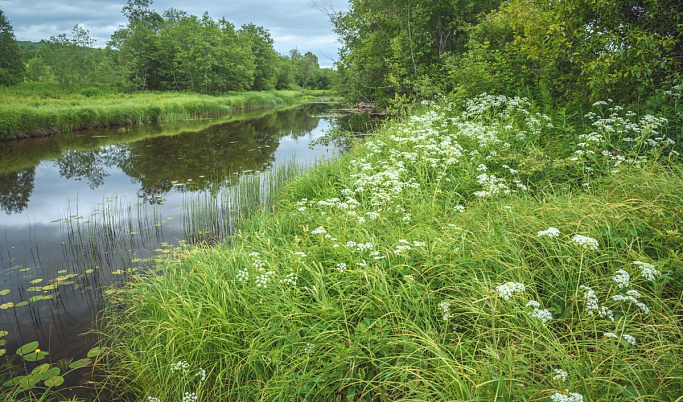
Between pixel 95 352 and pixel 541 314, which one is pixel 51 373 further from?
pixel 541 314

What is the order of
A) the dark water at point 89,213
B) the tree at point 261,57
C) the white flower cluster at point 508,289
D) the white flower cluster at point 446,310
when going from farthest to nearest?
the tree at point 261,57 → the dark water at point 89,213 → the white flower cluster at point 446,310 → the white flower cluster at point 508,289

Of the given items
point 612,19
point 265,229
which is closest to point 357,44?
point 612,19

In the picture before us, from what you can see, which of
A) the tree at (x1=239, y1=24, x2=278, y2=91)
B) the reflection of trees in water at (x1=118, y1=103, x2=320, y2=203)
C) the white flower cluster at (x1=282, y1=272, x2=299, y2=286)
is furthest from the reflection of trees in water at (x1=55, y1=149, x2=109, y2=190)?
the tree at (x1=239, y1=24, x2=278, y2=91)

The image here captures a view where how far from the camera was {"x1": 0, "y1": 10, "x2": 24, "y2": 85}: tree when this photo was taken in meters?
29.1

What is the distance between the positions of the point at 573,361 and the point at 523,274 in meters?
1.03

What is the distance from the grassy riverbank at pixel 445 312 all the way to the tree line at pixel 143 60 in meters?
25.6

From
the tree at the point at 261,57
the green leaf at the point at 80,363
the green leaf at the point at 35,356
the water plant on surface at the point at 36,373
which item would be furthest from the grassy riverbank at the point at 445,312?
the tree at the point at 261,57

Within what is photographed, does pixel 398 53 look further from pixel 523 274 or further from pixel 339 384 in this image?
pixel 339 384

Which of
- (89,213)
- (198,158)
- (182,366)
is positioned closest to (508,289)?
(182,366)

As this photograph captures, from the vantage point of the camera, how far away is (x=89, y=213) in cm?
790

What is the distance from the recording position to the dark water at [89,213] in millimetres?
4383

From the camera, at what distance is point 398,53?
14367 millimetres

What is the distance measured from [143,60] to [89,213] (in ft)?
132

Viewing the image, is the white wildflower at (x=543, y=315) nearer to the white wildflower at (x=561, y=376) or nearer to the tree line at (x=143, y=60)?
the white wildflower at (x=561, y=376)
